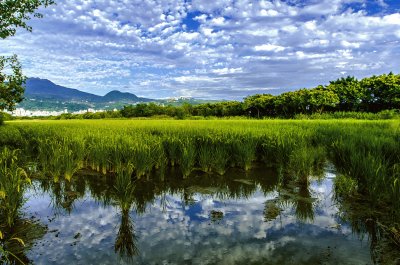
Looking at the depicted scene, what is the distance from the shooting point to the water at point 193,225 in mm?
4262

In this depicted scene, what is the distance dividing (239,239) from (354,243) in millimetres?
1709

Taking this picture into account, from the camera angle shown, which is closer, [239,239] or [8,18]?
[239,239]

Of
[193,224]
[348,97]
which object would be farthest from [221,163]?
[348,97]

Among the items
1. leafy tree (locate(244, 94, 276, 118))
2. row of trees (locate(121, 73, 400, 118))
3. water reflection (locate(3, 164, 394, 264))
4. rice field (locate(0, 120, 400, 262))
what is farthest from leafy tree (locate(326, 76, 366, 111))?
water reflection (locate(3, 164, 394, 264))

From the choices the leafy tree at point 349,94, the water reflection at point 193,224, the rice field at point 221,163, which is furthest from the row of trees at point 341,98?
the water reflection at point 193,224

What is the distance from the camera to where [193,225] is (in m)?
5.46

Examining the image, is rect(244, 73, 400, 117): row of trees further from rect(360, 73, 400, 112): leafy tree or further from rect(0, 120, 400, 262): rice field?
rect(0, 120, 400, 262): rice field

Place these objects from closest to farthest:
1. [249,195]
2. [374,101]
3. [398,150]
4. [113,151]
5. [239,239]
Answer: [239,239] < [249,195] < [398,150] < [113,151] < [374,101]

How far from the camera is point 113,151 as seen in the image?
9914mm

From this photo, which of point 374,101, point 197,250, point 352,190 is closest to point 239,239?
point 197,250

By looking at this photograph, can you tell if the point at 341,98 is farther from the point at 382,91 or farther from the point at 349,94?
the point at 382,91

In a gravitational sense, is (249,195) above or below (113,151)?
below

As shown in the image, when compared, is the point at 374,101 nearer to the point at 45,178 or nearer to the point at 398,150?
the point at 398,150

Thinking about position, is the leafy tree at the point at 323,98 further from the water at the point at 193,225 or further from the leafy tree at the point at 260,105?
the water at the point at 193,225
